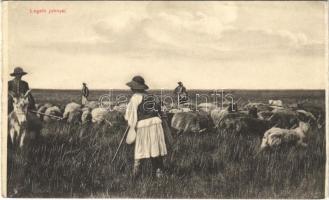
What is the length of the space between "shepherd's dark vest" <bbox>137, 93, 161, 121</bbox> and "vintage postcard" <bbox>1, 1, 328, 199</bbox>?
0.05 ft

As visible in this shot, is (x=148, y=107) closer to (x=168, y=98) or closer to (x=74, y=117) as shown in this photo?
(x=168, y=98)

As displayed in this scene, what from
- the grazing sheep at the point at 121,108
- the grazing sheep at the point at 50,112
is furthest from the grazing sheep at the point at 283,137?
the grazing sheep at the point at 50,112

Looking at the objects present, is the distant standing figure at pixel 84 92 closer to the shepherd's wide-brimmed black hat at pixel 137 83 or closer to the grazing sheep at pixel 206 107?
the shepherd's wide-brimmed black hat at pixel 137 83

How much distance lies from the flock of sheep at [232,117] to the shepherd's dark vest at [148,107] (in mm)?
116

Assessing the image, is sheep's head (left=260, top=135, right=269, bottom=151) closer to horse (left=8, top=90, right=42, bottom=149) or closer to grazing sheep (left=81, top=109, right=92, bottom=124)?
grazing sheep (left=81, top=109, right=92, bottom=124)

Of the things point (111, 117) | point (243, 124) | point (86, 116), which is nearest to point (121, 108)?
point (111, 117)

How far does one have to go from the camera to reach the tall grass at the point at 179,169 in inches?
229

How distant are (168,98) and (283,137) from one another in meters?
1.74

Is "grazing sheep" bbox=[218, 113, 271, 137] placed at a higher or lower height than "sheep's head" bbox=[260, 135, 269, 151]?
higher

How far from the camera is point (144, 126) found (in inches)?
229

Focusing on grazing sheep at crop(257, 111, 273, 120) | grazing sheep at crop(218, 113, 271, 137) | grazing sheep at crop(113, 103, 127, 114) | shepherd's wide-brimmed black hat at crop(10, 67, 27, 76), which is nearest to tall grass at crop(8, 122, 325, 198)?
grazing sheep at crop(218, 113, 271, 137)

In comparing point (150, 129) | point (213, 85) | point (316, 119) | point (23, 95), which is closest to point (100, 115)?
point (150, 129)

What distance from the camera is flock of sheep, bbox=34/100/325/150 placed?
583 centimetres

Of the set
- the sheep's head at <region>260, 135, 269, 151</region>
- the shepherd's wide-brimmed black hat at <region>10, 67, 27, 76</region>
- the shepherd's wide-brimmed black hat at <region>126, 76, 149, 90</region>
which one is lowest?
the sheep's head at <region>260, 135, 269, 151</region>
